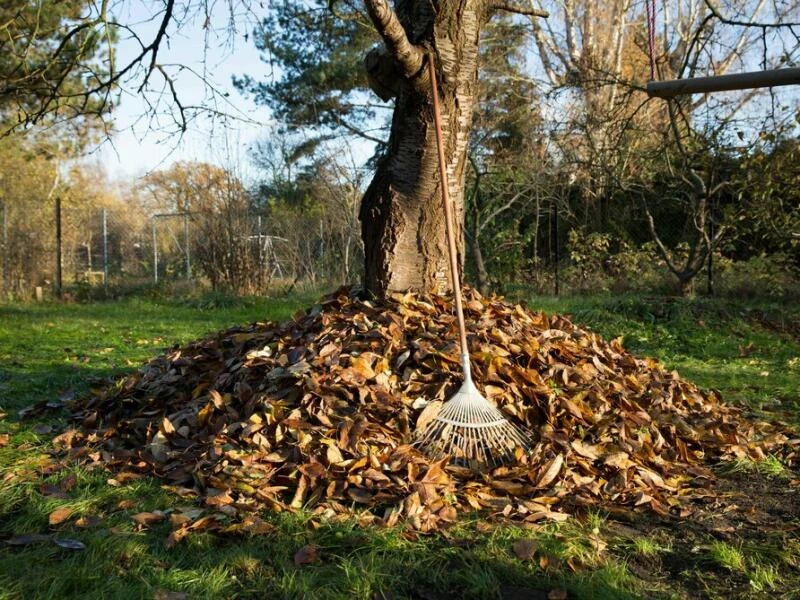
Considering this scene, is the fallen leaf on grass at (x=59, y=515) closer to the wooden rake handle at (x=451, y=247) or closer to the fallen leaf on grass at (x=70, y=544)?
the fallen leaf on grass at (x=70, y=544)

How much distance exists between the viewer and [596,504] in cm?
323

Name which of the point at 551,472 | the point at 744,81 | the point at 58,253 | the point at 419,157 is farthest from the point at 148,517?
the point at 58,253

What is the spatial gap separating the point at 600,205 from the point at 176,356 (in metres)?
11.9

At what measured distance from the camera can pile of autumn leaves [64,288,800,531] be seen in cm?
317

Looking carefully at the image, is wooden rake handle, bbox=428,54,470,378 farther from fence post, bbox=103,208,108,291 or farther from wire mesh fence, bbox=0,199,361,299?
fence post, bbox=103,208,108,291

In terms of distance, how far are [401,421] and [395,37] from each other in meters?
2.22

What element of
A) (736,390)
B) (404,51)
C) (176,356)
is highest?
(404,51)

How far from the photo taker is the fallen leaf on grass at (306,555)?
2.56 m

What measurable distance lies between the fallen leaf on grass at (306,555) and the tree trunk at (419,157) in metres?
2.30

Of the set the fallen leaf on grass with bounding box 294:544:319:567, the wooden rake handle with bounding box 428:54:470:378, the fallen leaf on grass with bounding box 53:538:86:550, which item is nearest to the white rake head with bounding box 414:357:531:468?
the wooden rake handle with bounding box 428:54:470:378

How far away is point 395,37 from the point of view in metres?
4.09

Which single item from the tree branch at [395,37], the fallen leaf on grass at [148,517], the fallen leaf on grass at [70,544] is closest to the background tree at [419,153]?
the tree branch at [395,37]

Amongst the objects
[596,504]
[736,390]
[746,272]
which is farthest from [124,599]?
[746,272]

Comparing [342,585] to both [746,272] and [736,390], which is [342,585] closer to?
[736,390]
